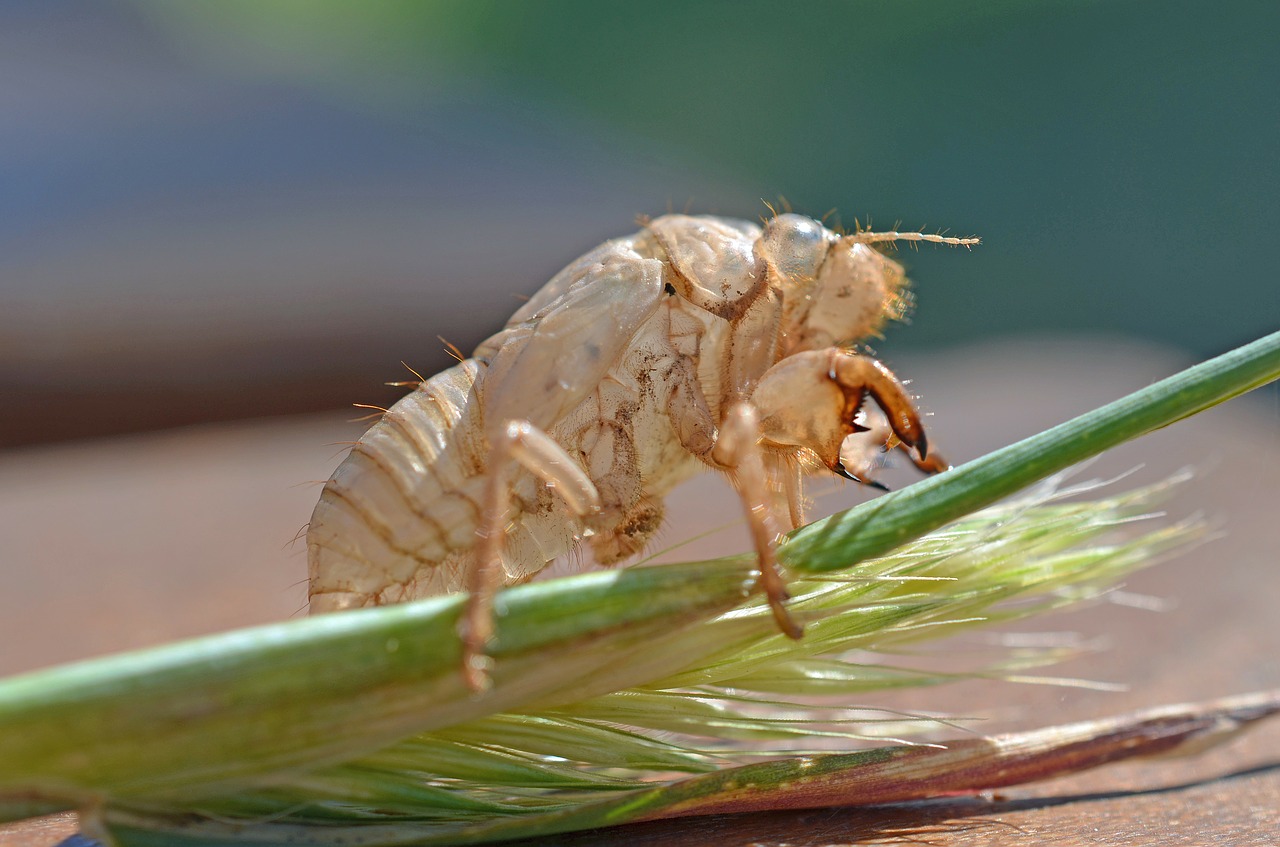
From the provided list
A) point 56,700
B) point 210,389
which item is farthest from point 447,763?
point 210,389

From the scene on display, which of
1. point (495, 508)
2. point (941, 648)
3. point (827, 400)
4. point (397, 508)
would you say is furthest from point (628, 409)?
point (941, 648)

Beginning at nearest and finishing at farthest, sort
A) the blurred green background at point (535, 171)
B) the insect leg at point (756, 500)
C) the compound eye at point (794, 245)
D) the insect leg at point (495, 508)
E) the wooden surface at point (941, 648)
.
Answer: the insect leg at point (495, 508)
the insect leg at point (756, 500)
the wooden surface at point (941, 648)
the compound eye at point (794, 245)
the blurred green background at point (535, 171)

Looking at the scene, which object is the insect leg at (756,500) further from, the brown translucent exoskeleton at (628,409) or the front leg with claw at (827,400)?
the front leg with claw at (827,400)

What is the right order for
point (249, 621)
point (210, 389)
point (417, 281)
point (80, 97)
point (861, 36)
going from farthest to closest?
point (861, 36)
point (80, 97)
point (417, 281)
point (210, 389)
point (249, 621)

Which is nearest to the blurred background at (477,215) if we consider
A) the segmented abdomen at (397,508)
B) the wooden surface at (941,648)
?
the wooden surface at (941,648)

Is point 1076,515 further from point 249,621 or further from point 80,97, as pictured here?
point 80,97

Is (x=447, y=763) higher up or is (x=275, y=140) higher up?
(x=275, y=140)

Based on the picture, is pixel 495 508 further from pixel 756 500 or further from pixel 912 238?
pixel 912 238
